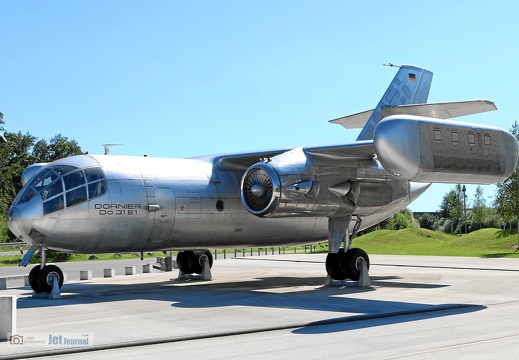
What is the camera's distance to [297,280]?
956 inches

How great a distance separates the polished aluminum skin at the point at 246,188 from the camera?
15.9 meters

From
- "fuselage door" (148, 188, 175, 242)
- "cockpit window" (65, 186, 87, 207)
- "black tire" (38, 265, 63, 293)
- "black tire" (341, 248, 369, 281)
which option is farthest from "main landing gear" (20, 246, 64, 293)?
"black tire" (341, 248, 369, 281)

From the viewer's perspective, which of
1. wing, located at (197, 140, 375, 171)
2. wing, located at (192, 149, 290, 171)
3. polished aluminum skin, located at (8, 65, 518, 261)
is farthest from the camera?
wing, located at (192, 149, 290, 171)

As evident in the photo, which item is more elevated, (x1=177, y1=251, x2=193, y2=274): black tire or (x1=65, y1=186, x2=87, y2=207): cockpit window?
(x1=65, y1=186, x2=87, y2=207): cockpit window

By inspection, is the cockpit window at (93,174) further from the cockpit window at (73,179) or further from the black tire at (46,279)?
the black tire at (46,279)

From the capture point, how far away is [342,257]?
21.2 meters

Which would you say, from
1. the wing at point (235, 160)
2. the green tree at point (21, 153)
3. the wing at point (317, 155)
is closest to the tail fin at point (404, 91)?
the wing at point (317, 155)

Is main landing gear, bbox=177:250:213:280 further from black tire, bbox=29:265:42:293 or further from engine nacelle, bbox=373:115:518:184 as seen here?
engine nacelle, bbox=373:115:518:184

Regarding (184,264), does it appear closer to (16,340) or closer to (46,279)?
(46,279)

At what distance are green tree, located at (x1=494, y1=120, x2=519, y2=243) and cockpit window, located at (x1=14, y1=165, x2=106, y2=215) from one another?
3876 centimetres

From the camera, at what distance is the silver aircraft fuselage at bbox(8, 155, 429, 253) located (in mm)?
18125

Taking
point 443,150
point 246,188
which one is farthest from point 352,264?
point 443,150

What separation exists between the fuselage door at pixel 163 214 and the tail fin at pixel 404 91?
7374mm

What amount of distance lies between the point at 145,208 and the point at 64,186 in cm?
227
